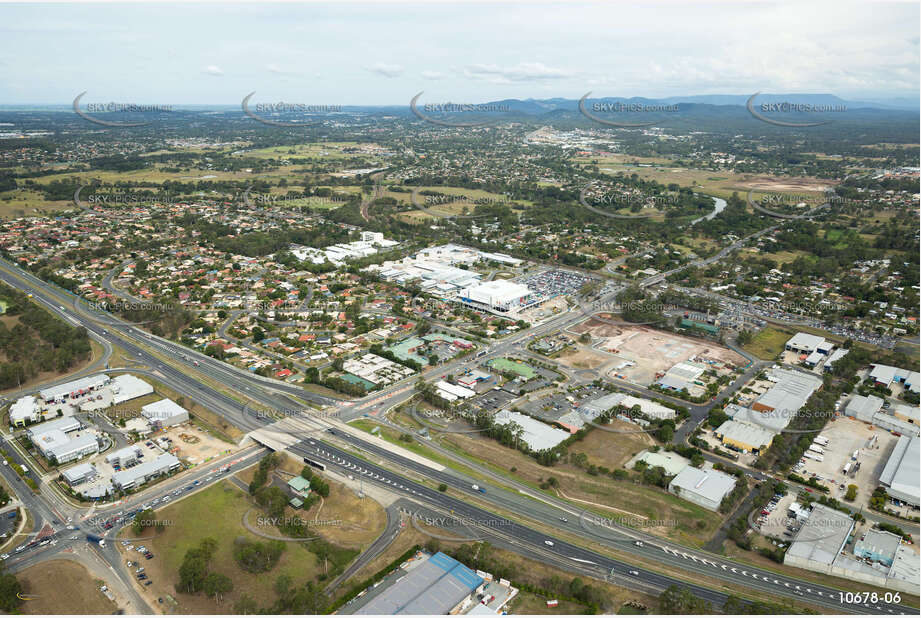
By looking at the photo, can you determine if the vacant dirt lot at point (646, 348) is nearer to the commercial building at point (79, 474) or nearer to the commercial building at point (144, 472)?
the commercial building at point (144, 472)

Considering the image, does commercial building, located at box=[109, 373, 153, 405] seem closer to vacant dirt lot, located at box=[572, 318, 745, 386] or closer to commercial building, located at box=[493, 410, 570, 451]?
commercial building, located at box=[493, 410, 570, 451]

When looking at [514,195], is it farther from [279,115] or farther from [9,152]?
[279,115]

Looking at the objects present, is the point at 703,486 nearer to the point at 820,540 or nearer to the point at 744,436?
the point at 820,540

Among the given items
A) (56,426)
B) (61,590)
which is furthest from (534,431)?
(56,426)

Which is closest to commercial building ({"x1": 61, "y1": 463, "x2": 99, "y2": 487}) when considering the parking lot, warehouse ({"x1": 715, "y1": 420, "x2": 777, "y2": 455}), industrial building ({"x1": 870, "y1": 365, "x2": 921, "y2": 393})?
warehouse ({"x1": 715, "y1": 420, "x2": 777, "y2": 455})

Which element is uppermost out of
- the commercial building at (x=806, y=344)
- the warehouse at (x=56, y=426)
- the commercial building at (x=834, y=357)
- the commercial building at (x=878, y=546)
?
the commercial building at (x=806, y=344)

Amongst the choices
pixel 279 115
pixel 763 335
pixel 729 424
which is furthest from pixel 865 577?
pixel 279 115

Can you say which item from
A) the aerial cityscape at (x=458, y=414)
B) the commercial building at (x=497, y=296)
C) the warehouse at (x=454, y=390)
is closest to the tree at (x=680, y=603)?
the aerial cityscape at (x=458, y=414)
